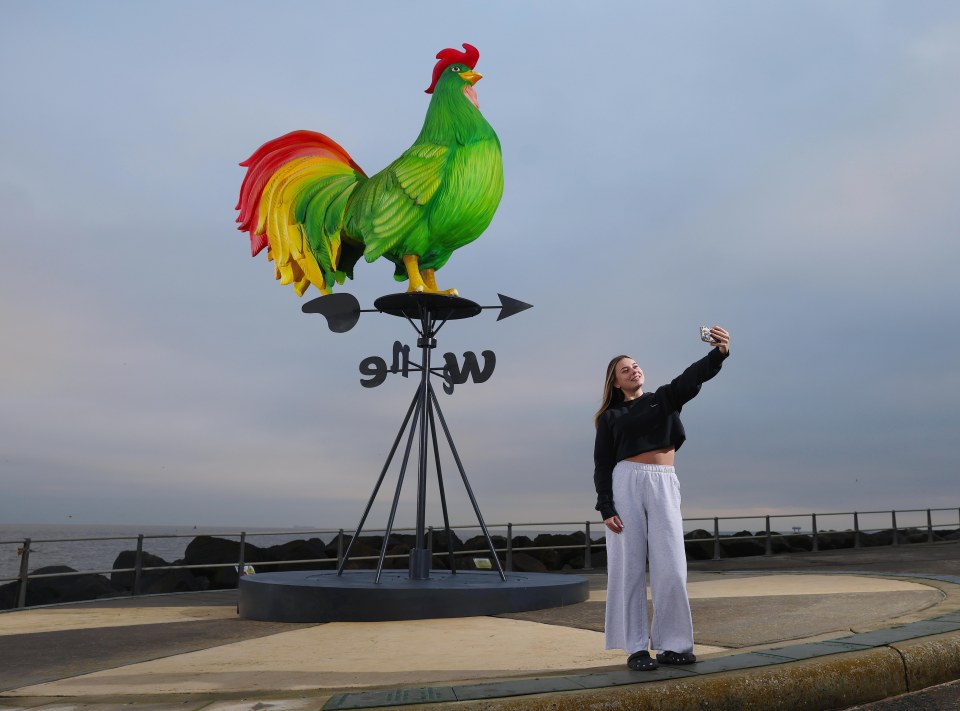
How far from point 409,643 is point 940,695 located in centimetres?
320

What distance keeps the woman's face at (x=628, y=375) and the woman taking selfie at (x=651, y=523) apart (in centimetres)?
14

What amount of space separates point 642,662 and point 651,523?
641 millimetres

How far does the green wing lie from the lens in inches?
307

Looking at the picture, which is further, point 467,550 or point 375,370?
point 467,550

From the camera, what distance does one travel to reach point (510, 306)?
8.19 meters

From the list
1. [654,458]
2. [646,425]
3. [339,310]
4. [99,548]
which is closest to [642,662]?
[654,458]

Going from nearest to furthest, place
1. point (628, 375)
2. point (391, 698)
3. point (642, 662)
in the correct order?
1. point (391, 698)
2. point (642, 662)
3. point (628, 375)

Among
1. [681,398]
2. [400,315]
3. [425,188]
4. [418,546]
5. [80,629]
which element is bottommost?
[80,629]

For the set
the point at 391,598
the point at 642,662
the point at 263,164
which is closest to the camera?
the point at 642,662

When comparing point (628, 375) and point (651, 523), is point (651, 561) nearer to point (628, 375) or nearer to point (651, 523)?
point (651, 523)

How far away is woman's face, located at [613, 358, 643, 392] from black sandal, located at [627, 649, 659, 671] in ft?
4.21

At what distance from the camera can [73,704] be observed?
12.9 ft

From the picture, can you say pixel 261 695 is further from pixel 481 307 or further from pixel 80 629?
pixel 481 307

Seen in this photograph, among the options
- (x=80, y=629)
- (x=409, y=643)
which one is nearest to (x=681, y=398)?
(x=409, y=643)
